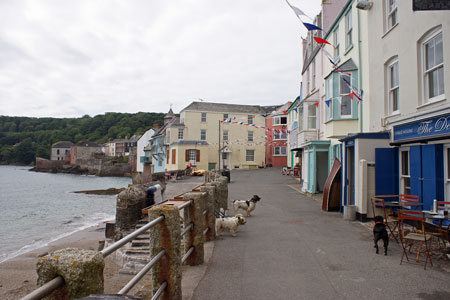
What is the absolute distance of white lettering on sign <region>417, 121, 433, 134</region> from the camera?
26.8ft

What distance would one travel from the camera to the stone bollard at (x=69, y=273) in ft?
7.27

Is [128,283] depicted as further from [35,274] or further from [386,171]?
[35,274]

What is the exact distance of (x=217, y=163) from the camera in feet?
170

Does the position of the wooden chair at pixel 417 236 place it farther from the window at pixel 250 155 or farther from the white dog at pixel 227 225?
the window at pixel 250 155

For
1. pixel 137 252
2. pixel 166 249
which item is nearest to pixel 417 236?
pixel 166 249

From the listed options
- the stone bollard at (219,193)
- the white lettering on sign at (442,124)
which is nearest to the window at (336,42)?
the stone bollard at (219,193)

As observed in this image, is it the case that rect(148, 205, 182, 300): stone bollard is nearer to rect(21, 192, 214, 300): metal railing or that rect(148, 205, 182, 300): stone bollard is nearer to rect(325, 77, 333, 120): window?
rect(21, 192, 214, 300): metal railing

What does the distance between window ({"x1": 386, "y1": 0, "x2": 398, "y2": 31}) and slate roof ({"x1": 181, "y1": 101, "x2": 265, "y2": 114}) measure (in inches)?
1644

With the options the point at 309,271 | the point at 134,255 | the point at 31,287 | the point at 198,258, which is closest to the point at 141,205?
the point at 134,255

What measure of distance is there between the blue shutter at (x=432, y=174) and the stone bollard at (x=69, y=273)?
8.24 m

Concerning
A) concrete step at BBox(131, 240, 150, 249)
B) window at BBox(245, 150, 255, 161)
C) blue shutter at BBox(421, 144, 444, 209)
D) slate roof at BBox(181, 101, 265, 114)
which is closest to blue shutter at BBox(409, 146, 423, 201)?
blue shutter at BBox(421, 144, 444, 209)

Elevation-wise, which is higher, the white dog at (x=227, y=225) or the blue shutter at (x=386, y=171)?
the blue shutter at (x=386, y=171)

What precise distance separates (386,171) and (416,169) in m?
1.39

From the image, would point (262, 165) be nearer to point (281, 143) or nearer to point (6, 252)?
point (281, 143)
